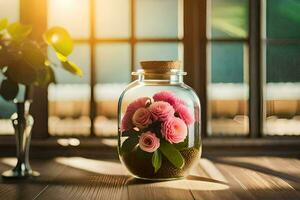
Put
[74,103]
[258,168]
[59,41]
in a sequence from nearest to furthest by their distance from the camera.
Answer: [59,41], [258,168], [74,103]

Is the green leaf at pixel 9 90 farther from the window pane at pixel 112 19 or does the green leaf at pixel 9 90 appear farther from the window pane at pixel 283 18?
the window pane at pixel 283 18

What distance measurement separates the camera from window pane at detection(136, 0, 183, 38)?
2.26 meters

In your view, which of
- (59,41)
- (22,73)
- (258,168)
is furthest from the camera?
(258,168)

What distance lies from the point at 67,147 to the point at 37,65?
0.69 metres

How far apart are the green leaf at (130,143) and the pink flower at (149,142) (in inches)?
1.5

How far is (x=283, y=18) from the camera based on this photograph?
228 cm

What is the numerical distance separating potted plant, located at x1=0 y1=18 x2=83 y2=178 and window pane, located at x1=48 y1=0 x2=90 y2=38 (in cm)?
65

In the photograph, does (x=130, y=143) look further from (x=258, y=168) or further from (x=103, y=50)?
(x=103, y=50)

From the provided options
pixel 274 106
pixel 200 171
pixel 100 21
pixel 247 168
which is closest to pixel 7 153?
pixel 100 21

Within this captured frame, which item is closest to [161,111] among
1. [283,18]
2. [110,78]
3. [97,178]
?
[97,178]

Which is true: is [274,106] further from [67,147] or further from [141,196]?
[141,196]

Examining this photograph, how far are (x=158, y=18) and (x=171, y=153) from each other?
94 centimetres

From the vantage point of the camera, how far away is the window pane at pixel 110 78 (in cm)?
222

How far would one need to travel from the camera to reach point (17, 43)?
1.54 m
